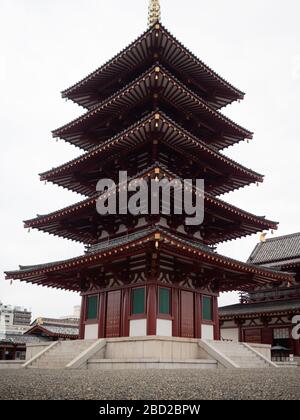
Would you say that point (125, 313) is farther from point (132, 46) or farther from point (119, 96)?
point (132, 46)

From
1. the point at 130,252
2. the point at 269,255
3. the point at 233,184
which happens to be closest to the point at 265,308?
the point at 269,255

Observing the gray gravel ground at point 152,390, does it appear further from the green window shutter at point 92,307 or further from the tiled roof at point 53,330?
the tiled roof at point 53,330

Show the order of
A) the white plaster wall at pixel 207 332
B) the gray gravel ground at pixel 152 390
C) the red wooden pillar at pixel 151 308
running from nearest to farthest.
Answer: the gray gravel ground at pixel 152 390 < the red wooden pillar at pixel 151 308 < the white plaster wall at pixel 207 332

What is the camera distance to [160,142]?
19.7 m

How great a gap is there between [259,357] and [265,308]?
1288 cm

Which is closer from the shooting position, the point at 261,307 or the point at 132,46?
the point at 132,46

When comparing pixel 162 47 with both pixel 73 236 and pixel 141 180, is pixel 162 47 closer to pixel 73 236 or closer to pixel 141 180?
pixel 141 180

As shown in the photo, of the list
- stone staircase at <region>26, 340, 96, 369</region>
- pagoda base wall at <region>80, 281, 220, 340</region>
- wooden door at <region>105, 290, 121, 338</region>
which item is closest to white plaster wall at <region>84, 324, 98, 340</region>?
pagoda base wall at <region>80, 281, 220, 340</region>

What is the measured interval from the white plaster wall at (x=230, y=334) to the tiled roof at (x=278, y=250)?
21.9 feet

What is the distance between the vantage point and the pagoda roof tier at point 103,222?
19781 millimetres

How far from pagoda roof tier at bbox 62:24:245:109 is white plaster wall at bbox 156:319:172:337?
13138mm

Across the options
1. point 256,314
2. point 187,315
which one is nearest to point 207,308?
point 187,315

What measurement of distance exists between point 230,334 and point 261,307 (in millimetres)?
3750

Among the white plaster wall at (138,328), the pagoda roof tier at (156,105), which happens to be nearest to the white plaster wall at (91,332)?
the white plaster wall at (138,328)
